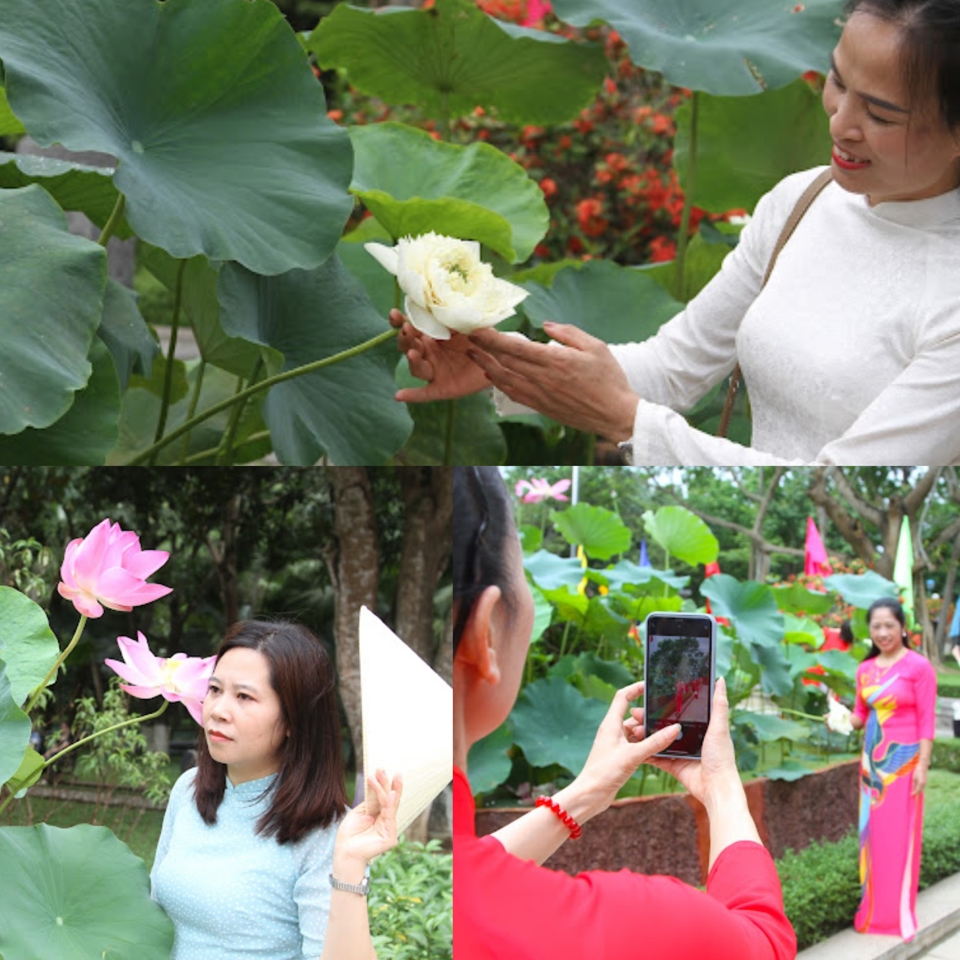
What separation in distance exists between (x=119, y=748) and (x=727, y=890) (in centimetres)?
47

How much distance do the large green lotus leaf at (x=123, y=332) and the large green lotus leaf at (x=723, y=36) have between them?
76 cm

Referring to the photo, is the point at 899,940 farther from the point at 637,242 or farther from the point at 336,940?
the point at 637,242

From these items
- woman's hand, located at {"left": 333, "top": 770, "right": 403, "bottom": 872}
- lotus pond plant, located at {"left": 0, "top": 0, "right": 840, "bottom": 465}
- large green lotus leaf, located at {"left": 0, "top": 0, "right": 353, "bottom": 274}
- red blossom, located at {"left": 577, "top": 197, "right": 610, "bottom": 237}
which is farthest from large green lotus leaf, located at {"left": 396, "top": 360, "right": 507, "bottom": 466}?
red blossom, located at {"left": 577, "top": 197, "right": 610, "bottom": 237}

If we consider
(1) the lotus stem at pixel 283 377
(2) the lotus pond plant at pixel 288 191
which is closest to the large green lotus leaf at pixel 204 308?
(2) the lotus pond plant at pixel 288 191

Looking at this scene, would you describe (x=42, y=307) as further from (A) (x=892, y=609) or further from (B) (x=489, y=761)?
(A) (x=892, y=609)

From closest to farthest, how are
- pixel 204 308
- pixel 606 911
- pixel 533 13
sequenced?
pixel 606 911, pixel 204 308, pixel 533 13

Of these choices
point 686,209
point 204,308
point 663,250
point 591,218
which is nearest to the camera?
point 204,308

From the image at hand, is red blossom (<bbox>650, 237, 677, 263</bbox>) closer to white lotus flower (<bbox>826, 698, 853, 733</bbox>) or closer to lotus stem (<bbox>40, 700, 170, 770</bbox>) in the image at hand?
white lotus flower (<bbox>826, 698, 853, 733</bbox>)

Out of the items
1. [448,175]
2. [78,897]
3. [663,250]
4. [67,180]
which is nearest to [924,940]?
[78,897]

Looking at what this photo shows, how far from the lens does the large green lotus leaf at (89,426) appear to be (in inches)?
52.2

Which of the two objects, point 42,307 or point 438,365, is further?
point 438,365

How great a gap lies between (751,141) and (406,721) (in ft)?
5.20

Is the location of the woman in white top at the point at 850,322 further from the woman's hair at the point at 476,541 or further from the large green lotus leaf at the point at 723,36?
the large green lotus leaf at the point at 723,36

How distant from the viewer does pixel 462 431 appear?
201 cm
